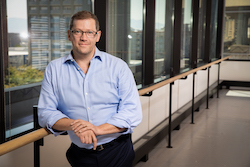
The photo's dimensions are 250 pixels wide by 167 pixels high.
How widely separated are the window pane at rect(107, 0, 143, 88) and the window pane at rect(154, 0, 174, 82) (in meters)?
0.64

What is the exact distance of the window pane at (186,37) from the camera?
6193 mm

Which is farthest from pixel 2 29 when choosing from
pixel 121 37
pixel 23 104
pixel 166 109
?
pixel 166 109

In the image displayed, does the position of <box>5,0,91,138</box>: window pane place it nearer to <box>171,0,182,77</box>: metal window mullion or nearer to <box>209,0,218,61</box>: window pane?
<box>171,0,182,77</box>: metal window mullion

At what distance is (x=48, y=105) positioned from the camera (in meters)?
1.71

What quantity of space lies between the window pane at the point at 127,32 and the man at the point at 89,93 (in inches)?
62.2

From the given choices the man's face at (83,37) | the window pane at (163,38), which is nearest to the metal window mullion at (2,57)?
the man's face at (83,37)

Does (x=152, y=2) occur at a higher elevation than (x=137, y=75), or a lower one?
higher

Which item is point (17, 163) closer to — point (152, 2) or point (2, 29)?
point (2, 29)

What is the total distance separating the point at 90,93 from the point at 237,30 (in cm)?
971

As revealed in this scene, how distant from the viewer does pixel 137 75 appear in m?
4.13

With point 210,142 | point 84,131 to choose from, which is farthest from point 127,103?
point 210,142

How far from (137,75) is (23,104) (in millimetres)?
2095

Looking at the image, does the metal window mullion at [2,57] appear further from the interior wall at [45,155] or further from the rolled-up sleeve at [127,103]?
the rolled-up sleeve at [127,103]

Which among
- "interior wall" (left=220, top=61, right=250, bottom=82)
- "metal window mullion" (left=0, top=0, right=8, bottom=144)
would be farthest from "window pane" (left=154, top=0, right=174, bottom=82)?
"interior wall" (left=220, top=61, right=250, bottom=82)
